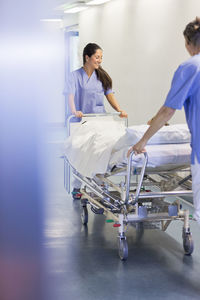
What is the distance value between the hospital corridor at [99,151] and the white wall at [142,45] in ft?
0.06

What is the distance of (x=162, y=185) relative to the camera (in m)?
2.91

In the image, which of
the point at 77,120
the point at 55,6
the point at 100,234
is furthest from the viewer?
the point at 77,120

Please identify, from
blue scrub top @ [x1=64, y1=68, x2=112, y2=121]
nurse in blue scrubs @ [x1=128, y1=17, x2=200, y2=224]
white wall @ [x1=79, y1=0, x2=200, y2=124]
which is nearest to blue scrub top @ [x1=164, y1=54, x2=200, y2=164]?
nurse in blue scrubs @ [x1=128, y1=17, x2=200, y2=224]

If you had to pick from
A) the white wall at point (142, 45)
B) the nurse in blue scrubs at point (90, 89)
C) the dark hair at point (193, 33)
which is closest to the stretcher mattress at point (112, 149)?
the dark hair at point (193, 33)

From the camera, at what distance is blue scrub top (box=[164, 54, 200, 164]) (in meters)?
1.96

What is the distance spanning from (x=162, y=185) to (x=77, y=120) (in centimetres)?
109

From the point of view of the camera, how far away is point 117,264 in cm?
267

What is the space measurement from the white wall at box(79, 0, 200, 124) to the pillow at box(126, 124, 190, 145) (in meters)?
1.93

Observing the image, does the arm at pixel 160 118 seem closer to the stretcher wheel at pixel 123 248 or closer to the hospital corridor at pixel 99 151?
the hospital corridor at pixel 99 151

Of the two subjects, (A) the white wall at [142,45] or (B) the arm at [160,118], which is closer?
(B) the arm at [160,118]

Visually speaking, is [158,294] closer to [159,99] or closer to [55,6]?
[55,6]

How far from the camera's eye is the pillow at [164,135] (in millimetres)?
→ 2344

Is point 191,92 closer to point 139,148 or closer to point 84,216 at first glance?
point 139,148

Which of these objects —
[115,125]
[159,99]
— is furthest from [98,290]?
[159,99]
